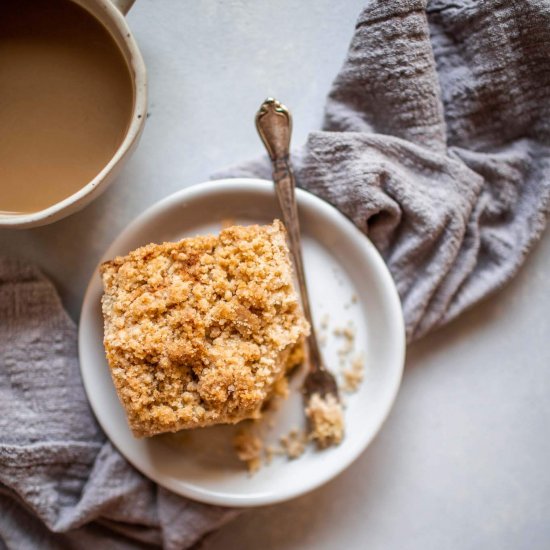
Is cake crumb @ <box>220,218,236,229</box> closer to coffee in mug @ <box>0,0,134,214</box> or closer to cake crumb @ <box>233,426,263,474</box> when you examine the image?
coffee in mug @ <box>0,0,134,214</box>

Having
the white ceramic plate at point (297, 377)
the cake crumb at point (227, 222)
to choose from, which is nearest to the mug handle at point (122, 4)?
the white ceramic plate at point (297, 377)

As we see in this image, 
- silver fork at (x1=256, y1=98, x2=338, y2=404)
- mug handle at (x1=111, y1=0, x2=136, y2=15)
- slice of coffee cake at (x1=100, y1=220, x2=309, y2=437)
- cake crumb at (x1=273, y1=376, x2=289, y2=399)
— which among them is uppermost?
mug handle at (x1=111, y1=0, x2=136, y2=15)

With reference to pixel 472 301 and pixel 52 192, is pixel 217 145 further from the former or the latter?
pixel 472 301

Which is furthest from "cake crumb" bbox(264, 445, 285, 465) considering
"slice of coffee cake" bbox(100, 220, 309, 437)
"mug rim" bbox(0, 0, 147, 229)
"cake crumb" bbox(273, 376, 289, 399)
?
"mug rim" bbox(0, 0, 147, 229)

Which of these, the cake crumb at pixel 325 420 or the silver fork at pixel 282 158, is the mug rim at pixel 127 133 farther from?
the cake crumb at pixel 325 420

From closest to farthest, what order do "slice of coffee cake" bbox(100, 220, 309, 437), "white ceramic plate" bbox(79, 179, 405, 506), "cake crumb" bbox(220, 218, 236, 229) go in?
1. "slice of coffee cake" bbox(100, 220, 309, 437)
2. "white ceramic plate" bbox(79, 179, 405, 506)
3. "cake crumb" bbox(220, 218, 236, 229)

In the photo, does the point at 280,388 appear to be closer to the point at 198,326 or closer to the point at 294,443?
the point at 294,443

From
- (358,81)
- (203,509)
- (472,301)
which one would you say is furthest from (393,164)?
(203,509)
